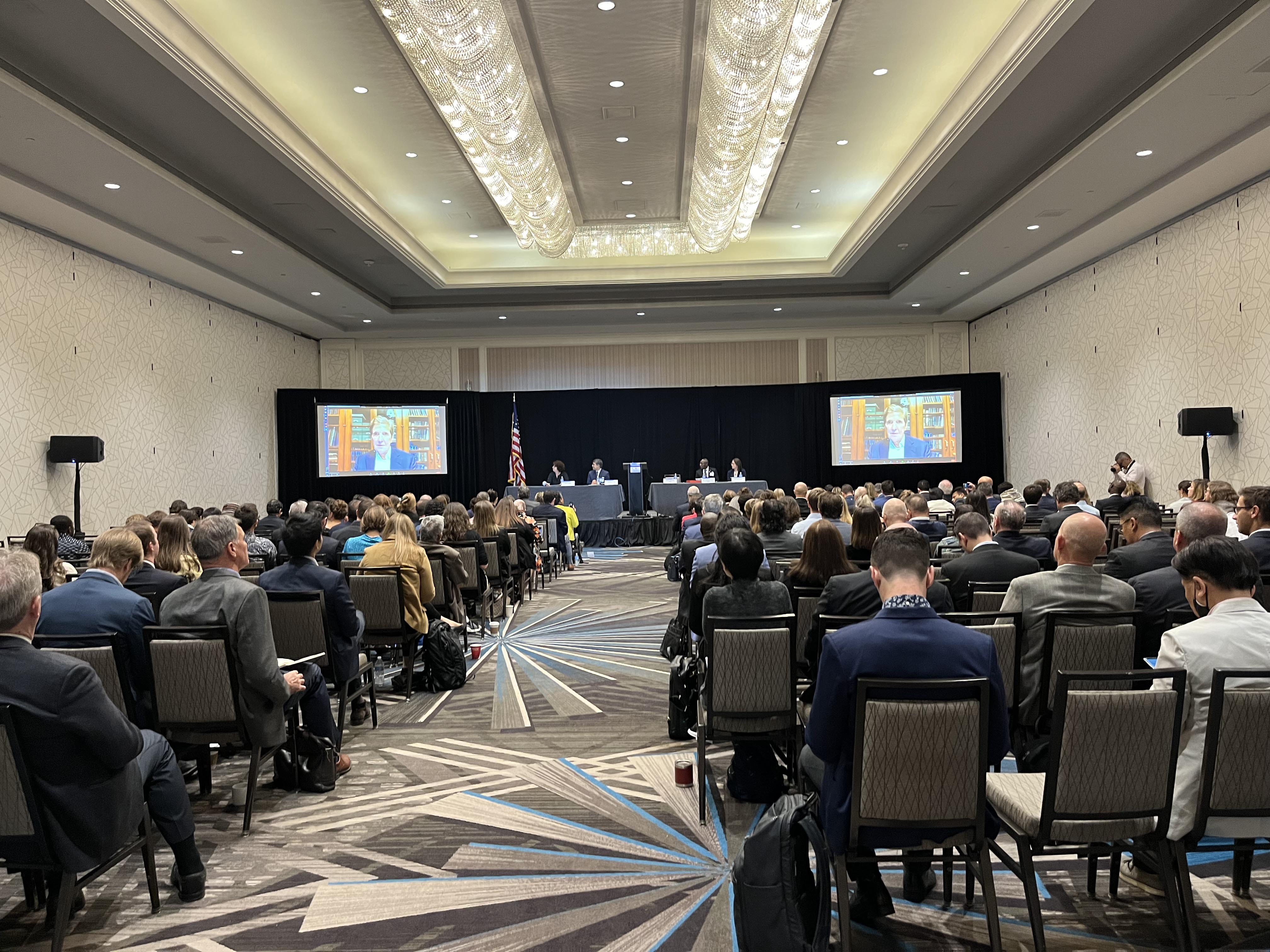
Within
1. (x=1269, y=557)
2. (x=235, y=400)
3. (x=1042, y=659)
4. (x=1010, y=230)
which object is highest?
(x=1010, y=230)

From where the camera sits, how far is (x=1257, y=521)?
4551 mm

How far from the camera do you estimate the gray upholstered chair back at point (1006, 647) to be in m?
3.38

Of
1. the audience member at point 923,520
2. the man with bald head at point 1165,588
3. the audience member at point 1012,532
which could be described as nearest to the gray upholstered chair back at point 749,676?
the man with bald head at point 1165,588

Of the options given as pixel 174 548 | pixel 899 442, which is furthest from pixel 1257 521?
pixel 899 442

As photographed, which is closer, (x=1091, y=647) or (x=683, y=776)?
(x=1091, y=647)

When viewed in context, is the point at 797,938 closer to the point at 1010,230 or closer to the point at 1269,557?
the point at 1269,557

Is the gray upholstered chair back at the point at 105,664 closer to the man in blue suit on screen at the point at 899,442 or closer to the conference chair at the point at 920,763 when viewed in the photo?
the conference chair at the point at 920,763

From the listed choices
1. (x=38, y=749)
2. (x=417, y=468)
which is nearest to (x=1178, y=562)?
(x=38, y=749)

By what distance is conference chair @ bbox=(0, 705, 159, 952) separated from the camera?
7.82ft

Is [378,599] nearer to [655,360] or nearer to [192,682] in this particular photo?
[192,682]

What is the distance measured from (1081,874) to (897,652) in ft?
4.97

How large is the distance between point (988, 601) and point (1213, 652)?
1547 millimetres

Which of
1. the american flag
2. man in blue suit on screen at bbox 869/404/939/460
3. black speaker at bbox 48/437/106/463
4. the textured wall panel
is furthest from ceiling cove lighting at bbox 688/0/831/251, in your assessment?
the textured wall panel

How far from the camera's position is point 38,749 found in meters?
2.45
